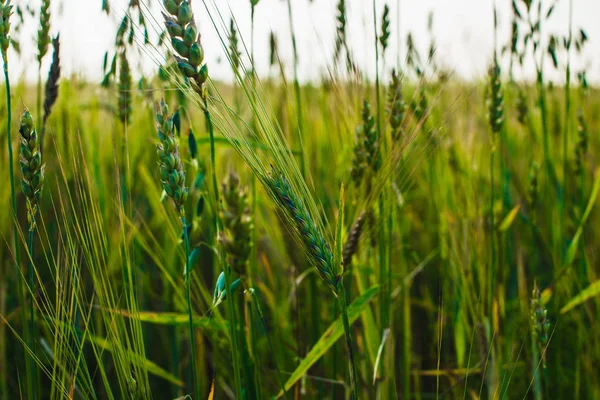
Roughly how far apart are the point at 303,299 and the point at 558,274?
0.53 m

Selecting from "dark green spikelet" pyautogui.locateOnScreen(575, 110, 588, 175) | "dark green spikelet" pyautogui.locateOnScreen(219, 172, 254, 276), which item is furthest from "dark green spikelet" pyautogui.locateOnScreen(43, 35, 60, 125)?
"dark green spikelet" pyautogui.locateOnScreen(575, 110, 588, 175)

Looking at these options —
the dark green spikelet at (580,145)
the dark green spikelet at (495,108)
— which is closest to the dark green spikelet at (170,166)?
the dark green spikelet at (495,108)

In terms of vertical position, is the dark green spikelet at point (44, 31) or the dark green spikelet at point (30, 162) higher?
the dark green spikelet at point (44, 31)

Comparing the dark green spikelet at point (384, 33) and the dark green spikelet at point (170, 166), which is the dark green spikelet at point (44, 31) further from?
the dark green spikelet at point (384, 33)

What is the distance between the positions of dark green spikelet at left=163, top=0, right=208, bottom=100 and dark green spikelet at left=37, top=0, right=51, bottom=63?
1.11ft

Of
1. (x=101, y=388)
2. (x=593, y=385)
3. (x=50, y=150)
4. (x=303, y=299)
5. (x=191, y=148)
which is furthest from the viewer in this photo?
(x=50, y=150)

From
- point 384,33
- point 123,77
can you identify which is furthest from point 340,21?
point 123,77

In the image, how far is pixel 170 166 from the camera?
1.73 feet

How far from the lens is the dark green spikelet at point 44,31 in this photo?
2.41ft

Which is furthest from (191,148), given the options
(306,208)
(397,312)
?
(397,312)

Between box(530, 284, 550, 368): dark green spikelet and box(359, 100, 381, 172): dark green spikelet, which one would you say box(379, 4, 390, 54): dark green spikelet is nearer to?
box(359, 100, 381, 172): dark green spikelet

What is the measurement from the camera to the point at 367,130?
0.77m

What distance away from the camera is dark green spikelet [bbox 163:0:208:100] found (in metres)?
0.49

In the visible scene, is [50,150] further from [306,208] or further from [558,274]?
[558,274]
